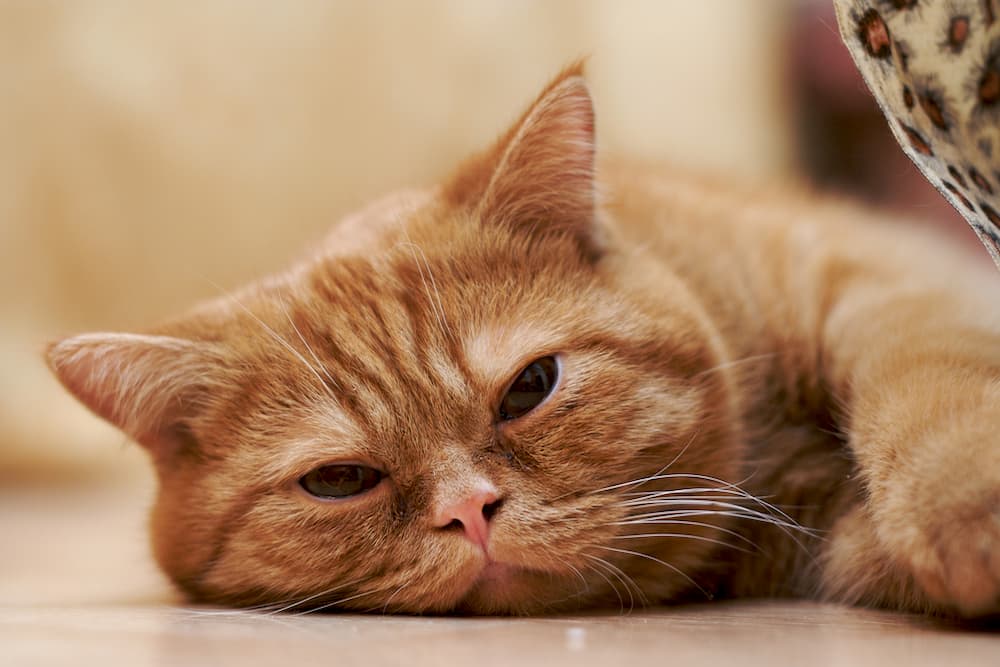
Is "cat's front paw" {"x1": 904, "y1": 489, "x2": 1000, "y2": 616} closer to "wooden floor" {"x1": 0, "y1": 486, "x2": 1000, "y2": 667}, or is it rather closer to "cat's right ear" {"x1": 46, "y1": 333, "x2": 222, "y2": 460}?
"wooden floor" {"x1": 0, "y1": 486, "x2": 1000, "y2": 667}

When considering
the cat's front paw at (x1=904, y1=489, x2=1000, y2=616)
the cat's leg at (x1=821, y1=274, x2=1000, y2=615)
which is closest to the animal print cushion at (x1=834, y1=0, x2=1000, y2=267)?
the cat's leg at (x1=821, y1=274, x2=1000, y2=615)

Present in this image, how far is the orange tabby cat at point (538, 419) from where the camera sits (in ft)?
4.73

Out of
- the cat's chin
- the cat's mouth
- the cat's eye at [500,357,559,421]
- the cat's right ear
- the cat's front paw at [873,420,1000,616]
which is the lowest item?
the cat's chin

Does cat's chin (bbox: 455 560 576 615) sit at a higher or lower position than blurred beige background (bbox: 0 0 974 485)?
lower

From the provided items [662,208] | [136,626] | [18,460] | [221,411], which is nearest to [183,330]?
[221,411]

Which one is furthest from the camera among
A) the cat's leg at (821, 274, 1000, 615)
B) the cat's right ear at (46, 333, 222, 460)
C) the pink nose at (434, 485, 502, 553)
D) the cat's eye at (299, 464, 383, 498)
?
the cat's right ear at (46, 333, 222, 460)

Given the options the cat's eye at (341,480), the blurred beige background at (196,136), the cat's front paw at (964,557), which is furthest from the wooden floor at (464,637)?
the blurred beige background at (196,136)

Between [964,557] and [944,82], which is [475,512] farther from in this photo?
[944,82]

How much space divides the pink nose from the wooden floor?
0.12 meters

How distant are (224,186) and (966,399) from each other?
2664 millimetres

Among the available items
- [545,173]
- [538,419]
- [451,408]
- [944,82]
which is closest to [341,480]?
[451,408]

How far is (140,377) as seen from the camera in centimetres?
170

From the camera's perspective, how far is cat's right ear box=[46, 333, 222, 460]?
1.67 m

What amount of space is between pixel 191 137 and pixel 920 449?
8.80ft
